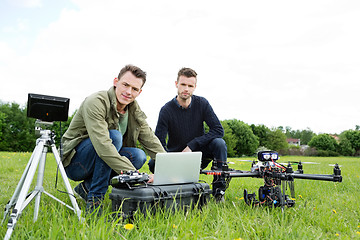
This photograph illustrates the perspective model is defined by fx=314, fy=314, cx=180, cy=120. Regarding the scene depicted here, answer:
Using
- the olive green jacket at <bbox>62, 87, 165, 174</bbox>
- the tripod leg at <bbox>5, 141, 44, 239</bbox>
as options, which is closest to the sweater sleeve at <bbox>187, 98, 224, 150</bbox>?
the olive green jacket at <bbox>62, 87, 165, 174</bbox>

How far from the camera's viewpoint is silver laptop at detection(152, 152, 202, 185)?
302 centimetres

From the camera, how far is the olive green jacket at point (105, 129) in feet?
10.3

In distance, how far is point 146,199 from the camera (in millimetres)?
2785

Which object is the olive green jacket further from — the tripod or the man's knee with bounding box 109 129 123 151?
the tripod

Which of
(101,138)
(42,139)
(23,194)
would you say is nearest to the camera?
(23,194)

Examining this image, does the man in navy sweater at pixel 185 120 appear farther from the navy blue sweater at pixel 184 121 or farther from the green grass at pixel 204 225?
the green grass at pixel 204 225

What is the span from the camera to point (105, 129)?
127 inches

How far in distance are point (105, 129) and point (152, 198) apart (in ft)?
2.93

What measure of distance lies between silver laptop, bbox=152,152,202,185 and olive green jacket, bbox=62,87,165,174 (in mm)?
365

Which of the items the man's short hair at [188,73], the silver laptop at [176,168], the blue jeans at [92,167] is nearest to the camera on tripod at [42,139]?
the blue jeans at [92,167]

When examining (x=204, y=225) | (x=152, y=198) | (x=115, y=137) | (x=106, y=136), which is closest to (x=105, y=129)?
(x=106, y=136)

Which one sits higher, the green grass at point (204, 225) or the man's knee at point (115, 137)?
the man's knee at point (115, 137)

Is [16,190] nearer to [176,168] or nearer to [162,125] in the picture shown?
[176,168]

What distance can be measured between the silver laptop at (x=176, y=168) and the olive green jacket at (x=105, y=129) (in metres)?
0.36
